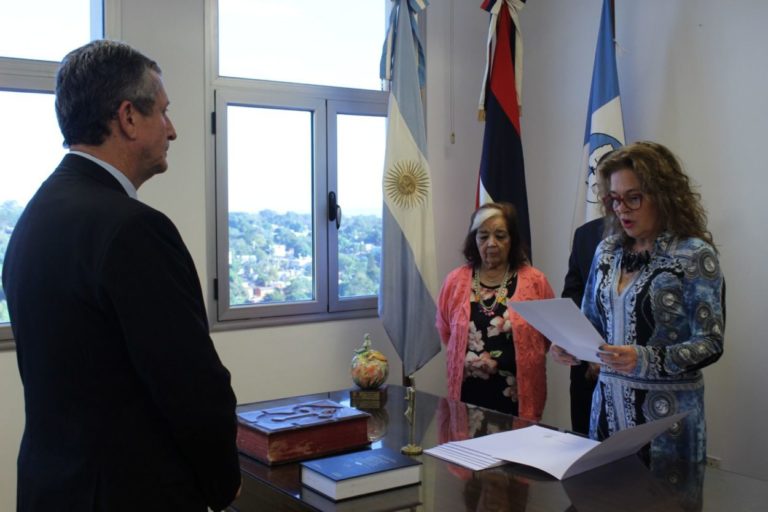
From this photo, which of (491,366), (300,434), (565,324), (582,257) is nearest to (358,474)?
(300,434)

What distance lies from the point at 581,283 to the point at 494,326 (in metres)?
0.49

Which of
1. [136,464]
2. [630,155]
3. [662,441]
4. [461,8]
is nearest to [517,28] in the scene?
[461,8]

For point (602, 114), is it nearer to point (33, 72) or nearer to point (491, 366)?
point (491, 366)

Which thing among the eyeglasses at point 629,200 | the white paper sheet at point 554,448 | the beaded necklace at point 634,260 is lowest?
the white paper sheet at point 554,448

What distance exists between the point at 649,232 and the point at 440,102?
2351mm

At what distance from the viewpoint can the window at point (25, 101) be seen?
3.20 m

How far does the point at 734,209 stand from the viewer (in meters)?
3.26

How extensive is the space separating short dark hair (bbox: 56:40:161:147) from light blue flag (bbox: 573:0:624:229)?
2.61 meters

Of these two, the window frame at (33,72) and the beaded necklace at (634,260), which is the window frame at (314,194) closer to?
the window frame at (33,72)

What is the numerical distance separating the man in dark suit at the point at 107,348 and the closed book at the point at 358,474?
0.31 m

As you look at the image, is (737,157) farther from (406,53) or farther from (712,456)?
(406,53)

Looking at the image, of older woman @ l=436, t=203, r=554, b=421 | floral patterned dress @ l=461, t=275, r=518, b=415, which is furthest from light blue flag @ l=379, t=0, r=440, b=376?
floral patterned dress @ l=461, t=275, r=518, b=415

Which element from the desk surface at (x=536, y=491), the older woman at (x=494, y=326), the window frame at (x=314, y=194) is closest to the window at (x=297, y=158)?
the window frame at (x=314, y=194)

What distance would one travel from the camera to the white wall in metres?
3.20
